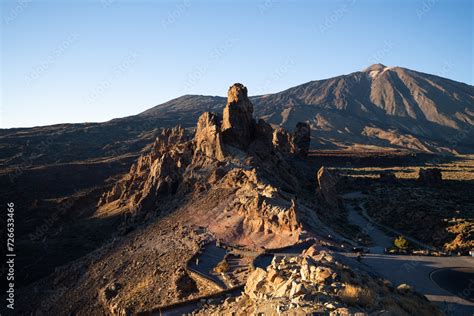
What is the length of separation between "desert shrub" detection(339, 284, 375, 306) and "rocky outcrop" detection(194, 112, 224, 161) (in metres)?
23.0

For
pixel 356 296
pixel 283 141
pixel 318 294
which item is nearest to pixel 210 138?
pixel 318 294

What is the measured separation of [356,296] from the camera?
1077cm

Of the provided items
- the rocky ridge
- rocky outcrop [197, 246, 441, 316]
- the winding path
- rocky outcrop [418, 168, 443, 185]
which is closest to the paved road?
the winding path

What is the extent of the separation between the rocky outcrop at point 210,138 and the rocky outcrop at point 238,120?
2.86 ft

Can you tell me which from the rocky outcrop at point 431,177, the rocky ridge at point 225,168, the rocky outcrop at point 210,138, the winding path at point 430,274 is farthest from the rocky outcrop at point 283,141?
the winding path at point 430,274

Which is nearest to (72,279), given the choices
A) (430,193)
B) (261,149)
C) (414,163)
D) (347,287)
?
(261,149)

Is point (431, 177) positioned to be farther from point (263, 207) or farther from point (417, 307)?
point (417, 307)

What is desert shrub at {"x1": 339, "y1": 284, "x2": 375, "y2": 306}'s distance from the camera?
35.0 ft

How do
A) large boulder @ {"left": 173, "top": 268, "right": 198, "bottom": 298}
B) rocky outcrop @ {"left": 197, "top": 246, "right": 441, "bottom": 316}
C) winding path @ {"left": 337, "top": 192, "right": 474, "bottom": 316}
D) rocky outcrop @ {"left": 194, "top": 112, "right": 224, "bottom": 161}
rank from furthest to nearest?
rocky outcrop @ {"left": 194, "top": 112, "right": 224, "bottom": 161} → large boulder @ {"left": 173, "top": 268, "right": 198, "bottom": 298} → winding path @ {"left": 337, "top": 192, "right": 474, "bottom": 316} → rocky outcrop @ {"left": 197, "top": 246, "right": 441, "bottom": 316}

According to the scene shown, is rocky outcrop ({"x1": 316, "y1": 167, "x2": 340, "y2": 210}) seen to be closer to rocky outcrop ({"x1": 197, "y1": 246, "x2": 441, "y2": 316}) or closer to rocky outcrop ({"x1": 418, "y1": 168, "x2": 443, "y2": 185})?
rocky outcrop ({"x1": 418, "y1": 168, "x2": 443, "y2": 185})

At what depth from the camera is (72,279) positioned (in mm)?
27391

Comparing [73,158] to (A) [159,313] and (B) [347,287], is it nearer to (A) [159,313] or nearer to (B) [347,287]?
(A) [159,313]

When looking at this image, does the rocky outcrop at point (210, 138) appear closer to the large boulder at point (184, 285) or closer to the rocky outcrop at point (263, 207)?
the rocky outcrop at point (263, 207)

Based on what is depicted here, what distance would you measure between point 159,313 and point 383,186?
48.0 meters
